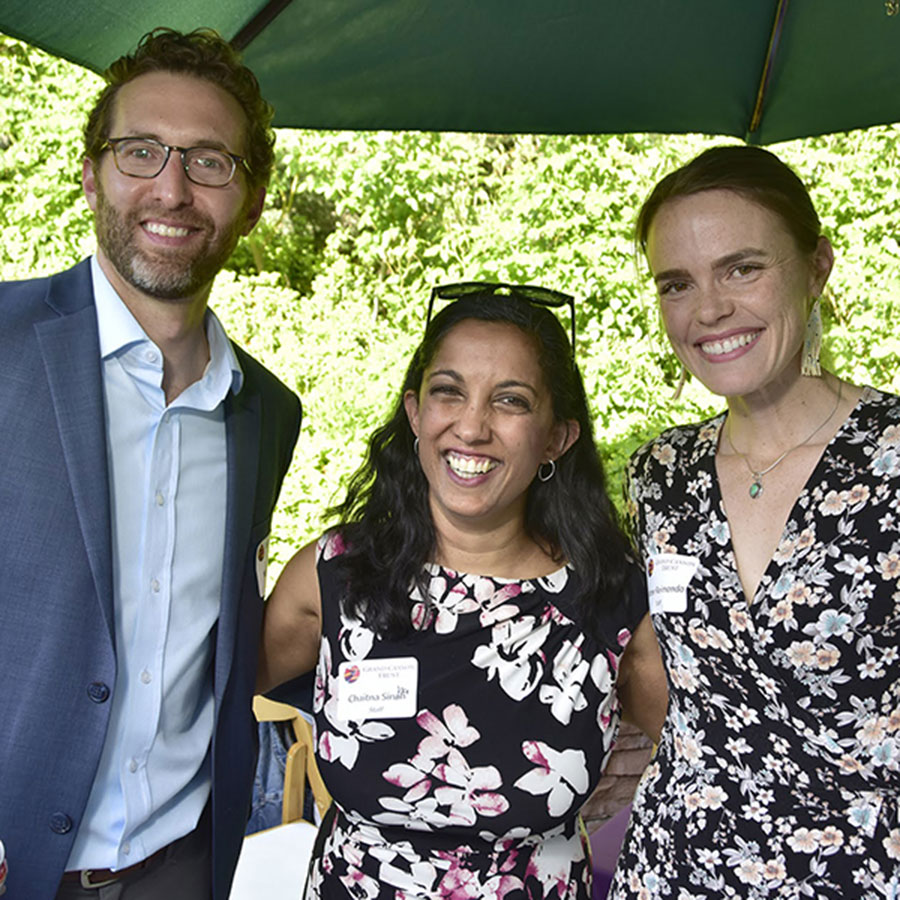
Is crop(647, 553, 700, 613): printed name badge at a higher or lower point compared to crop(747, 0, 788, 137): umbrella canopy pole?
lower

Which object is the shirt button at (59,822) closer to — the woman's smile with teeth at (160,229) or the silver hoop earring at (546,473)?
the woman's smile with teeth at (160,229)

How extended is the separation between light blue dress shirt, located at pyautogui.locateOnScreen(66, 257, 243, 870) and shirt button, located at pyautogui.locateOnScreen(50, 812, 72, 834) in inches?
3.4

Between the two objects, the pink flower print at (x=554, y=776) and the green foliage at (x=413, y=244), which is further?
the green foliage at (x=413, y=244)

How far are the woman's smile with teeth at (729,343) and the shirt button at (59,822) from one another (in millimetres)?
1399

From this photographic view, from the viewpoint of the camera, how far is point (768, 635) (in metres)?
1.69

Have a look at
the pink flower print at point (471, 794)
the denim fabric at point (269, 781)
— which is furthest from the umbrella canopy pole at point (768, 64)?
the denim fabric at point (269, 781)

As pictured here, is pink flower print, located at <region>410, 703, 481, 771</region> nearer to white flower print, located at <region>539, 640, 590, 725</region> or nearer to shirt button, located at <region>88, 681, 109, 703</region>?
white flower print, located at <region>539, 640, 590, 725</region>

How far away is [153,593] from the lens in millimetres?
1782

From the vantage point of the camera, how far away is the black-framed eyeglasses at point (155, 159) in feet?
6.00

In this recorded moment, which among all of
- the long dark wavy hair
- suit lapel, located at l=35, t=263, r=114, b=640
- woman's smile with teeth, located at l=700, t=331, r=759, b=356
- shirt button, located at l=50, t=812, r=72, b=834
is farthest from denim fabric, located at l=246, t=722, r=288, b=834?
woman's smile with teeth, located at l=700, t=331, r=759, b=356

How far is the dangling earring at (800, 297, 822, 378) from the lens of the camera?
183 centimetres

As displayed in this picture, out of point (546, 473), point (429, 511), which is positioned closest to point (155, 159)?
point (429, 511)

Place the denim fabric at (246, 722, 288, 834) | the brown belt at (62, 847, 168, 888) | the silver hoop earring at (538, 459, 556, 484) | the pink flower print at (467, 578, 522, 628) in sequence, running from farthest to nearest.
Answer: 1. the denim fabric at (246, 722, 288, 834)
2. the silver hoop earring at (538, 459, 556, 484)
3. the pink flower print at (467, 578, 522, 628)
4. the brown belt at (62, 847, 168, 888)

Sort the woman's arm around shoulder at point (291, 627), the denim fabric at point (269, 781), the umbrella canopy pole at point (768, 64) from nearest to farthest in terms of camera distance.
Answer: the woman's arm around shoulder at point (291, 627) → the umbrella canopy pole at point (768, 64) → the denim fabric at point (269, 781)
